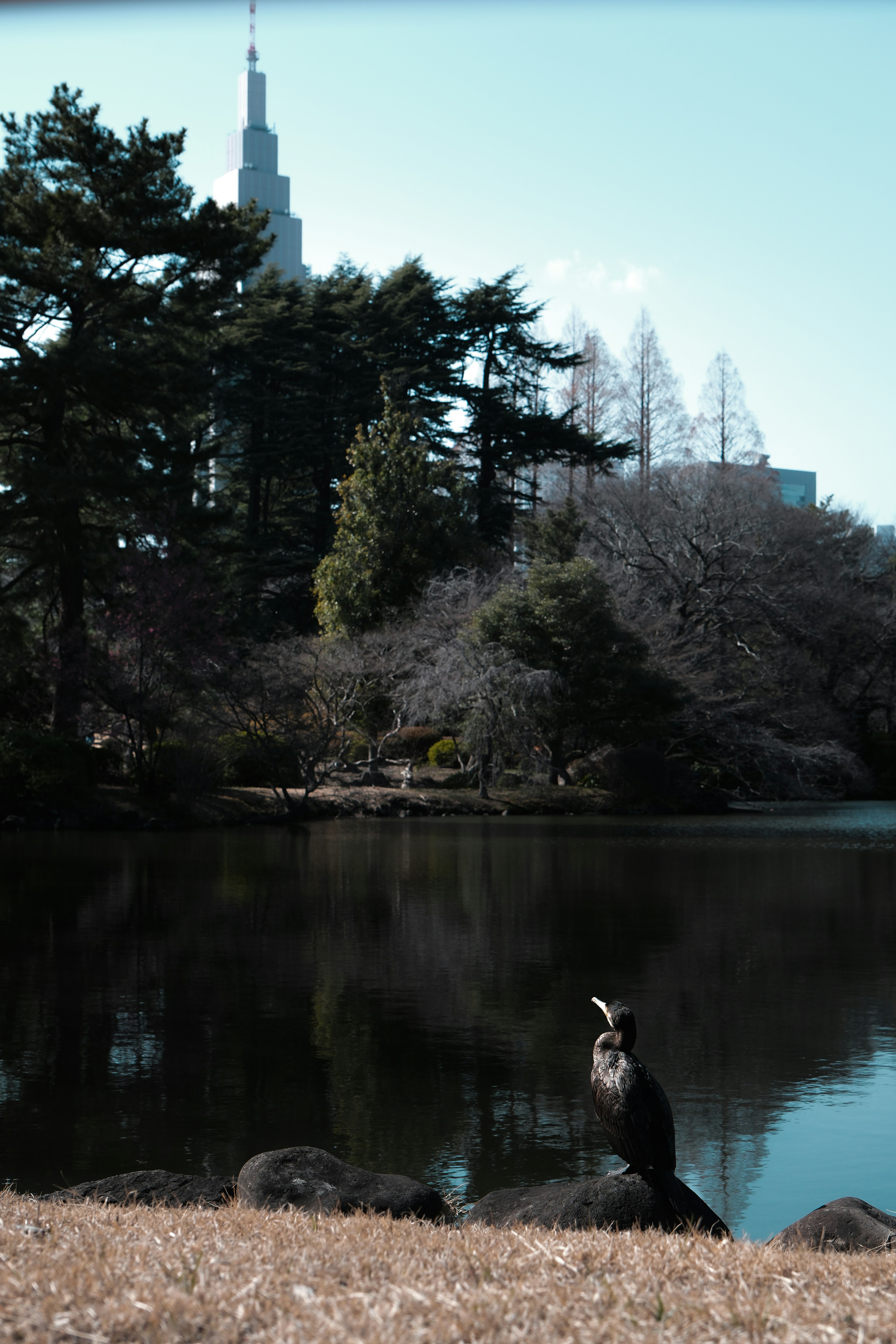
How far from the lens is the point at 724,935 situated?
11555mm

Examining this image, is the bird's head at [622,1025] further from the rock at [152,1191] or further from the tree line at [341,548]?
the tree line at [341,548]

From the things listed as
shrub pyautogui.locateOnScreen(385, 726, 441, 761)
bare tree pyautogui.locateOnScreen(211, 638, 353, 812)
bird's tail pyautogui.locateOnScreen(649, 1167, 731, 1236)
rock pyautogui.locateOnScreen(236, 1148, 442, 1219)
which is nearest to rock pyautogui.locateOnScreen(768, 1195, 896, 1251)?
bird's tail pyautogui.locateOnScreen(649, 1167, 731, 1236)

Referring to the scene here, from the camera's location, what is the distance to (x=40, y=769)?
22.5m

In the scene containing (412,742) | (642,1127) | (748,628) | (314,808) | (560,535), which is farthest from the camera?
(748,628)

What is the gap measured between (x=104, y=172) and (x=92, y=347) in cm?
395

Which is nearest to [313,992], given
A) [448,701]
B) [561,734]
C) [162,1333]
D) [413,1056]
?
[413,1056]

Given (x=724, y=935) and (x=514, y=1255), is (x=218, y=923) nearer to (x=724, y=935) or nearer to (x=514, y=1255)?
(x=724, y=935)

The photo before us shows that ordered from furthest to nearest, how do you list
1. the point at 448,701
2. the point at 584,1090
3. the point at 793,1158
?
the point at 448,701 < the point at 584,1090 < the point at 793,1158

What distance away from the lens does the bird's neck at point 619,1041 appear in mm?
4781

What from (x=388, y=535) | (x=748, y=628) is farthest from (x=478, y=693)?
(x=748, y=628)

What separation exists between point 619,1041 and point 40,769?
19.5 metres

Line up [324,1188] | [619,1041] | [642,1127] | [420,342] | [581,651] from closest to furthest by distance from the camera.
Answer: [642,1127], [324,1188], [619,1041], [581,651], [420,342]

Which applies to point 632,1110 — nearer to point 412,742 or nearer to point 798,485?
point 412,742

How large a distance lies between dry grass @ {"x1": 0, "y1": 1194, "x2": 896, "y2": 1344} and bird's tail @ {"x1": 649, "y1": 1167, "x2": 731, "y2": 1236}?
0.64 m
